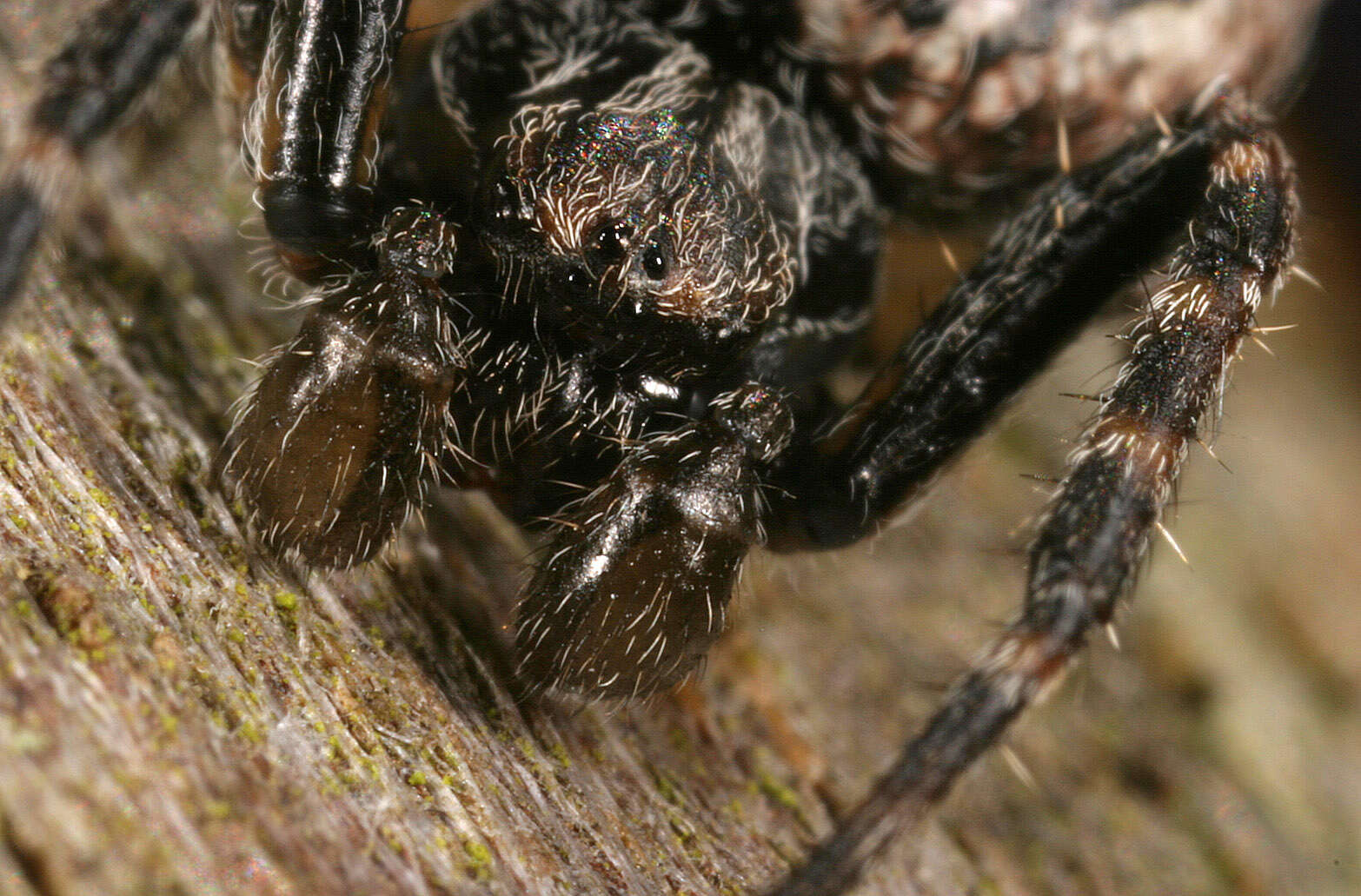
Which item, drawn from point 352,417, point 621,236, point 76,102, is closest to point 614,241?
point 621,236

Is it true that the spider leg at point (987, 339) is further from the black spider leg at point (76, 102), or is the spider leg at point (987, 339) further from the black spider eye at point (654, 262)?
the black spider leg at point (76, 102)

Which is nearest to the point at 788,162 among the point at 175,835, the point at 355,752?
the point at 355,752

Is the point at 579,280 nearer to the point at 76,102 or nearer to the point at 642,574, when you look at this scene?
the point at 642,574

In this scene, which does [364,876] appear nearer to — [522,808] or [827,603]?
[522,808]

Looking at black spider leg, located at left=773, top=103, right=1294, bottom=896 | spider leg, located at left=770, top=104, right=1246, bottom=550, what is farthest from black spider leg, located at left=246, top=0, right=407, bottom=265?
black spider leg, located at left=773, top=103, right=1294, bottom=896

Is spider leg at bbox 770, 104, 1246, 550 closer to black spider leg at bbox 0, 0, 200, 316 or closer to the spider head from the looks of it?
the spider head

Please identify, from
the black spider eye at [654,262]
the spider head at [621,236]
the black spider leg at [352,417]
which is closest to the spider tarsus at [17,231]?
the black spider leg at [352,417]
